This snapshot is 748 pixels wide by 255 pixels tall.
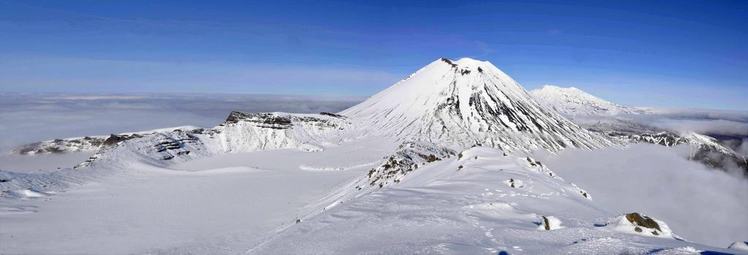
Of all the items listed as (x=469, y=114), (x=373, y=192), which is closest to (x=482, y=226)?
(x=373, y=192)

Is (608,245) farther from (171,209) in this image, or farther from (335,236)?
A: (171,209)

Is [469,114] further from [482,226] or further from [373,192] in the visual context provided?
[482,226]

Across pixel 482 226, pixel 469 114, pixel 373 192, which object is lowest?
pixel 373 192

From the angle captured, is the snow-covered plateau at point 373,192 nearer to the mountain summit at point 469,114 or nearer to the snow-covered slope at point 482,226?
the snow-covered slope at point 482,226

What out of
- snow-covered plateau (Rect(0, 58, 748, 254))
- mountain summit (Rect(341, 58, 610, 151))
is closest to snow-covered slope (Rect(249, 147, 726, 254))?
snow-covered plateau (Rect(0, 58, 748, 254))

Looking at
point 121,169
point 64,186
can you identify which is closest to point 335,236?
point 64,186

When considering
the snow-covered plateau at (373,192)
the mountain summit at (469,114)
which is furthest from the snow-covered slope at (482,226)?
the mountain summit at (469,114)
